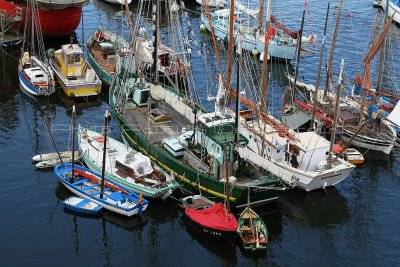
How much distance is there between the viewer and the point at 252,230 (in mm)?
48094

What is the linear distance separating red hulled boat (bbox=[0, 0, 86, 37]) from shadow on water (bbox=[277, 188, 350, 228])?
54599 mm

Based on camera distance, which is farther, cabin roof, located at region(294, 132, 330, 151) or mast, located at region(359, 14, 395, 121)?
mast, located at region(359, 14, 395, 121)

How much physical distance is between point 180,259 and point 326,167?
18108 mm

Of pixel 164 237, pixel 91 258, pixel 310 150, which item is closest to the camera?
pixel 91 258

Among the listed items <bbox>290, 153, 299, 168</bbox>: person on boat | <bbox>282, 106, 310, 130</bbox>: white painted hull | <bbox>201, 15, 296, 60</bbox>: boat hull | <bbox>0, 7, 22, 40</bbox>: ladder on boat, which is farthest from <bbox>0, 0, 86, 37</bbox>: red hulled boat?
<bbox>290, 153, 299, 168</bbox>: person on boat

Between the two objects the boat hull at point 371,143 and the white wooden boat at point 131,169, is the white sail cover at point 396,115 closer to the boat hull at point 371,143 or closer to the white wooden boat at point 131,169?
the boat hull at point 371,143

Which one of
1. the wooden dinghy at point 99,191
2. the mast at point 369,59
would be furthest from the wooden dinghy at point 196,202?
the mast at point 369,59

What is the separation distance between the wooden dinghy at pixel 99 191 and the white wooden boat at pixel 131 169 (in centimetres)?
95

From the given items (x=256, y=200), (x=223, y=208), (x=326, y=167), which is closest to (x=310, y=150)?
(x=326, y=167)

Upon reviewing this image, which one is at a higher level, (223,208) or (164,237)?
(223,208)

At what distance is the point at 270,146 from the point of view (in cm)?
5641

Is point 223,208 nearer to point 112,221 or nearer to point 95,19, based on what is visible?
point 112,221

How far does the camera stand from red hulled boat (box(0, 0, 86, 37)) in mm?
90938

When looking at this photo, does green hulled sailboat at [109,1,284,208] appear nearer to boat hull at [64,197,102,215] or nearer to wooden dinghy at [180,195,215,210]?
wooden dinghy at [180,195,215,210]
